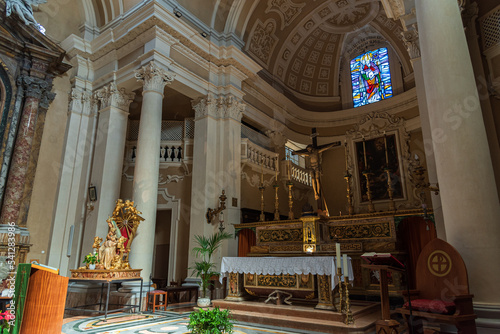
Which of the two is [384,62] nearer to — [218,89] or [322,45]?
[322,45]

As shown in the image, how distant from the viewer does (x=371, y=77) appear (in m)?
14.5

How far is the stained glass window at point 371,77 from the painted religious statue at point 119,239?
10.8 meters

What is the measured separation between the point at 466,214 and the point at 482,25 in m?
4.17

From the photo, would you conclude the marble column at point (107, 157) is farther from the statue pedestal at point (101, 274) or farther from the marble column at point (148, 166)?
the statue pedestal at point (101, 274)

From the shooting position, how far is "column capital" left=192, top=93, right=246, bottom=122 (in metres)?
10.2

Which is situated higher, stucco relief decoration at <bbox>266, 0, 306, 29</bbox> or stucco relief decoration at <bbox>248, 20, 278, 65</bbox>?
stucco relief decoration at <bbox>266, 0, 306, 29</bbox>

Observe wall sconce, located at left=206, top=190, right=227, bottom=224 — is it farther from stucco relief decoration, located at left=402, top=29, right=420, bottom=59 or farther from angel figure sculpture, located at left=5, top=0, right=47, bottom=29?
angel figure sculpture, located at left=5, top=0, right=47, bottom=29

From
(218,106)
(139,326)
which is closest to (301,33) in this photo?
(218,106)

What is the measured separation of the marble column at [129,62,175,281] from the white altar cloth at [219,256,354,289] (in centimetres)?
204

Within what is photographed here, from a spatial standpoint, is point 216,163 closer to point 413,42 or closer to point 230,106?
point 230,106

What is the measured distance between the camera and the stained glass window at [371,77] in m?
14.0

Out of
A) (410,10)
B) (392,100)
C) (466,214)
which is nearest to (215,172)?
(410,10)

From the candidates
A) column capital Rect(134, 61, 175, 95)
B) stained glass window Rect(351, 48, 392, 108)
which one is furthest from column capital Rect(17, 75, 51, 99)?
stained glass window Rect(351, 48, 392, 108)

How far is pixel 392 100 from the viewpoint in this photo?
13.1 m
